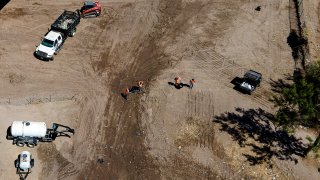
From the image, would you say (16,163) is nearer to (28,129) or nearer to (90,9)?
(28,129)

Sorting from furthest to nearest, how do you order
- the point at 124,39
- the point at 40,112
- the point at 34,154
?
the point at 124,39 → the point at 40,112 → the point at 34,154

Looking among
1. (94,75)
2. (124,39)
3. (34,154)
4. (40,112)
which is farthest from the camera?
(124,39)

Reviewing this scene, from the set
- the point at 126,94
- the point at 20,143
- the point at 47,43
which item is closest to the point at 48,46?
the point at 47,43

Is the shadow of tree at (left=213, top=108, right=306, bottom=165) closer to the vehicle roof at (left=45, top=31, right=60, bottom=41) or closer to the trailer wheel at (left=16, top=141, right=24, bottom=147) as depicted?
the trailer wheel at (left=16, top=141, right=24, bottom=147)

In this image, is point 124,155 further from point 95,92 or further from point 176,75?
point 176,75

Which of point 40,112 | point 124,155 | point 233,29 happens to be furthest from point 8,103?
point 233,29

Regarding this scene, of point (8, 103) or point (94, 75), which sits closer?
point (8, 103)

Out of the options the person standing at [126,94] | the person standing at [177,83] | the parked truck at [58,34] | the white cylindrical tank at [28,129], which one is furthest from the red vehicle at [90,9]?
the white cylindrical tank at [28,129]
